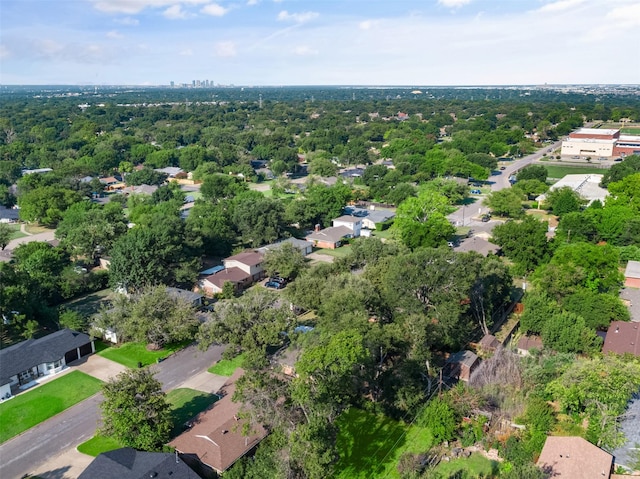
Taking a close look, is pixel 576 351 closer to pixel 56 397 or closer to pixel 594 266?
pixel 594 266

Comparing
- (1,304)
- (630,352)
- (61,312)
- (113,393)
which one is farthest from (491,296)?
(1,304)

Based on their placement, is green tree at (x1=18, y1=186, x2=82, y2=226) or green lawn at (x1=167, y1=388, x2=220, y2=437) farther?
green tree at (x1=18, y1=186, x2=82, y2=226)

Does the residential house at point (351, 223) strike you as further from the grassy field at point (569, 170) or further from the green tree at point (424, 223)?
the grassy field at point (569, 170)

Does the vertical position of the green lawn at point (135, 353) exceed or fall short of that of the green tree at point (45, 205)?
it falls short

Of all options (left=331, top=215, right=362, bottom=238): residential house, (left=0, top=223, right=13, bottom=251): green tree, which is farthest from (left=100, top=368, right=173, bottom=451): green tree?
(left=331, top=215, right=362, bottom=238): residential house

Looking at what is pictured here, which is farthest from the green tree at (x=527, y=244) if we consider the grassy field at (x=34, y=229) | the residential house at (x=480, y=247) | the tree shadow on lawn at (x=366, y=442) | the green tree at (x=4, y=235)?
the grassy field at (x=34, y=229)

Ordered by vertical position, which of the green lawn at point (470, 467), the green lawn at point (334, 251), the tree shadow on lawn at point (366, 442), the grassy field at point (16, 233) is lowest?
the tree shadow on lawn at point (366, 442)

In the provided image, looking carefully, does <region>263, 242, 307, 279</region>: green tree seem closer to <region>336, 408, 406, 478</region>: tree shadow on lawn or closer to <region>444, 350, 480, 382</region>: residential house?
<region>444, 350, 480, 382</region>: residential house
